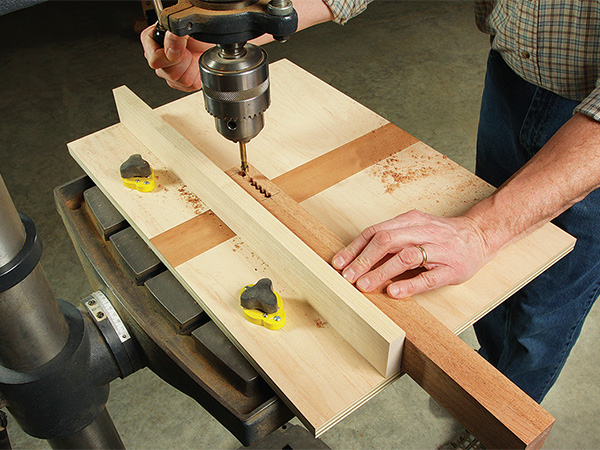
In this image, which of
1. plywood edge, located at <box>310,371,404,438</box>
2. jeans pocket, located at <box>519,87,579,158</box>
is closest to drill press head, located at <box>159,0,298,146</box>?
plywood edge, located at <box>310,371,404,438</box>

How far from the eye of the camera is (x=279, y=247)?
3.54 feet

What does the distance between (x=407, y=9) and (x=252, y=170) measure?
3098 mm

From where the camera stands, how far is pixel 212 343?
3.40ft

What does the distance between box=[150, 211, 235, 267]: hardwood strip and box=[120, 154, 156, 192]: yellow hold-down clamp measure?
15 cm

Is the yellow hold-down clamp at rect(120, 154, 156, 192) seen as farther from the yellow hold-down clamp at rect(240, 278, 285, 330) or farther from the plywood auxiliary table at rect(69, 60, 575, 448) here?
the yellow hold-down clamp at rect(240, 278, 285, 330)

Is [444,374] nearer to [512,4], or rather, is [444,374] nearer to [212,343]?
[212,343]

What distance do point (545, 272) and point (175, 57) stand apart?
1068 millimetres

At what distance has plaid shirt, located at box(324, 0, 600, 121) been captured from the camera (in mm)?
1227

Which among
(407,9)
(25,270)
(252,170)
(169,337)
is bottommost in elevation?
(407,9)

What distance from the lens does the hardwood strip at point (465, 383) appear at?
32.9 inches

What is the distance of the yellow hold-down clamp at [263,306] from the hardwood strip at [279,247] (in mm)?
74

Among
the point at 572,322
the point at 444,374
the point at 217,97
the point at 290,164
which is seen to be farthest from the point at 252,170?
the point at 572,322

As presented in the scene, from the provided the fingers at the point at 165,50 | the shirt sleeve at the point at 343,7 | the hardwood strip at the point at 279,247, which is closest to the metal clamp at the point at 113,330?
the hardwood strip at the point at 279,247

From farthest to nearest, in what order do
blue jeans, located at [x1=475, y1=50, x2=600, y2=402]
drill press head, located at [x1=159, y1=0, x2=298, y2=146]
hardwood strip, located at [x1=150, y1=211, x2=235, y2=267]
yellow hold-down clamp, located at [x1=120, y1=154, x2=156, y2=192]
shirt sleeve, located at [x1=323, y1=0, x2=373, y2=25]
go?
shirt sleeve, located at [x1=323, y1=0, x2=373, y2=25]
blue jeans, located at [x1=475, y1=50, x2=600, y2=402]
yellow hold-down clamp, located at [x1=120, y1=154, x2=156, y2=192]
hardwood strip, located at [x1=150, y1=211, x2=235, y2=267]
drill press head, located at [x1=159, y1=0, x2=298, y2=146]
